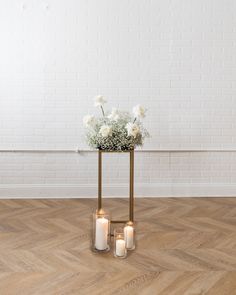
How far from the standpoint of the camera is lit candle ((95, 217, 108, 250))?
2.90m

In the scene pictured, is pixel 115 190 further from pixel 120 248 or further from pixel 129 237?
pixel 120 248

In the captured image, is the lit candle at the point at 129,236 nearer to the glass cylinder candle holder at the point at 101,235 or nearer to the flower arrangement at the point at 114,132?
the glass cylinder candle holder at the point at 101,235

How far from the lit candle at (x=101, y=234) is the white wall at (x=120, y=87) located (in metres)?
1.76

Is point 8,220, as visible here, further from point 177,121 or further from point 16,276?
point 177,121

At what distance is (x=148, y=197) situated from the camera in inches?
185

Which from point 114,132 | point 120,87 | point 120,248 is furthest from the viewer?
point 120,87

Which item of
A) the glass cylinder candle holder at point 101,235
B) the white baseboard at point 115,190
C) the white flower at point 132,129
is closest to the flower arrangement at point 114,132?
the white flower at point 132,129

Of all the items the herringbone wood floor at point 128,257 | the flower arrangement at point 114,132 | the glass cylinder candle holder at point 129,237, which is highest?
the flower arrangement at point 114,132

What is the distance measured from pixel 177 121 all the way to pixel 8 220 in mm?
2283

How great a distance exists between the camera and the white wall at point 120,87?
4.51 meters

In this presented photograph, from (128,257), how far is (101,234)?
0.26 m

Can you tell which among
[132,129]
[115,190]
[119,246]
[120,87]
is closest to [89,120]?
[132,129]

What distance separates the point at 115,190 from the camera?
470 centimetres

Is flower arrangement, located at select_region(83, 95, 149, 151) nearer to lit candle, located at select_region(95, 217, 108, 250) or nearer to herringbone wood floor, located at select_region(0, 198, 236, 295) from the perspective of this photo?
lit candle, located at select_region(95, 217, 108, 250)
